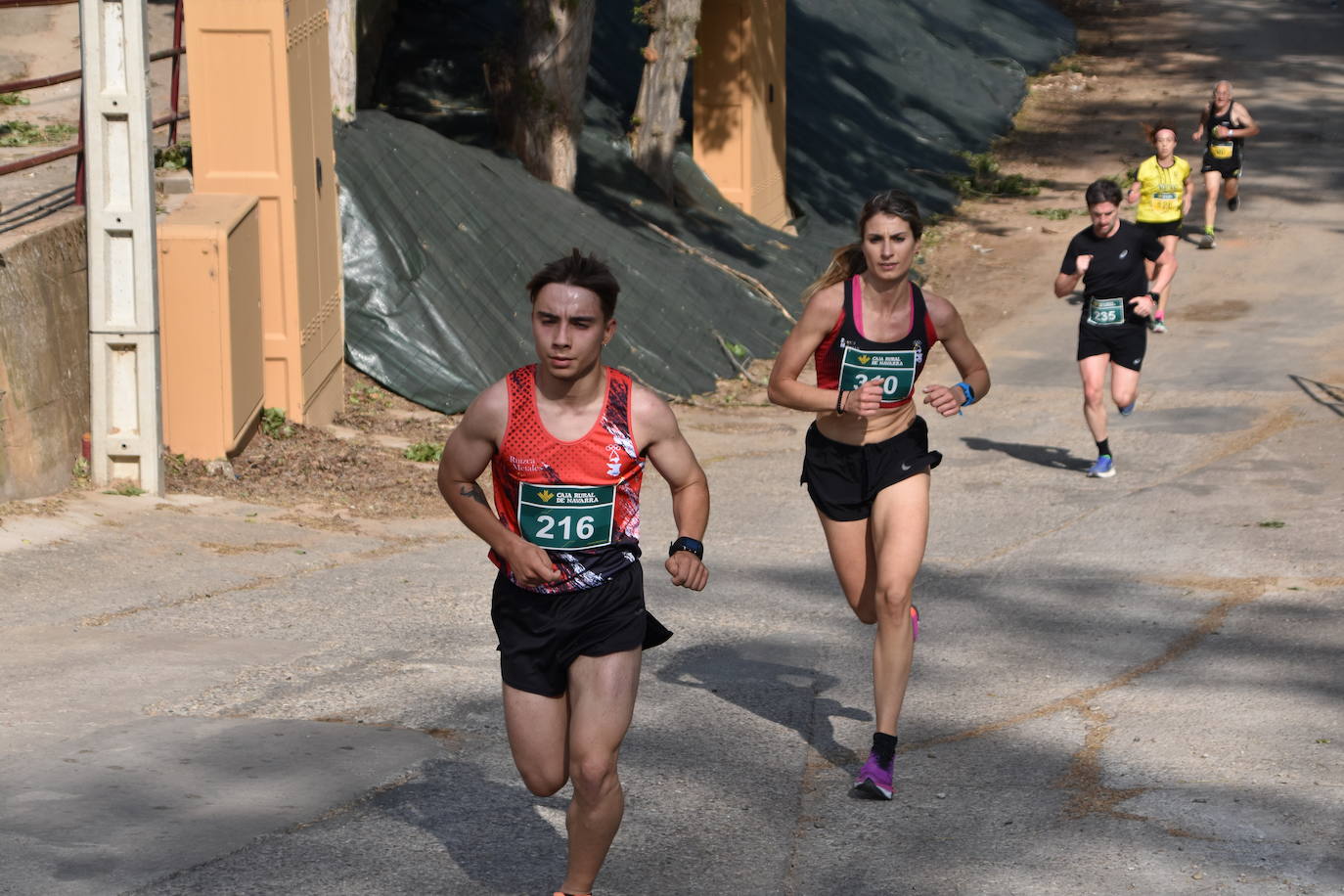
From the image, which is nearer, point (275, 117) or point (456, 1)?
point (275, 117)

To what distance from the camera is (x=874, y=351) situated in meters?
6.16

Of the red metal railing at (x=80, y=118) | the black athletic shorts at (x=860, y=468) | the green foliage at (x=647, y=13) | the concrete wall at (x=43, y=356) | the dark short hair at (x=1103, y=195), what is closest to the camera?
the black athletic shorts at (x=860, y=468)

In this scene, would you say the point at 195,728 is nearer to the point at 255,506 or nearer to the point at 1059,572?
the point at 255,506

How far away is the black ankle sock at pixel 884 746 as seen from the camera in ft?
19.2

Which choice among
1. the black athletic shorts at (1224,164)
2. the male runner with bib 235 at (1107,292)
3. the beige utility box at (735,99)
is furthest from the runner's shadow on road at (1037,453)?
the black athletic shorts at (1224,164)

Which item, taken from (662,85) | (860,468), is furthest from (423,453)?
(662,85)

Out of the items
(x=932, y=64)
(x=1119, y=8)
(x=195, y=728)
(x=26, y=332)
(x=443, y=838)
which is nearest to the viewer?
(x=443, y=838)

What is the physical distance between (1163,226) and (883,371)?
1214 cm

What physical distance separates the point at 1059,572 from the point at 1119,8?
90.2 ft

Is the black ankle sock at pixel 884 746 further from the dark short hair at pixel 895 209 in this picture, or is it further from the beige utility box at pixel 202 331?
the beige utility box at pixel 202 331

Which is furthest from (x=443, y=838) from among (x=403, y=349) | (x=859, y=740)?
(x=403, y=349)

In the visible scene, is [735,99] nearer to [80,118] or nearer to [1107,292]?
[1107,292]

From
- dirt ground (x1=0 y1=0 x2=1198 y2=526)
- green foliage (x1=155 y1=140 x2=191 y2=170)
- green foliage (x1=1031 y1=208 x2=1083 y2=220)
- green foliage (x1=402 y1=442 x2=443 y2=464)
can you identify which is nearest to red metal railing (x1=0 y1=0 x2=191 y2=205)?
green foliage (x1=155 y1=140 x2=191 y2=170)

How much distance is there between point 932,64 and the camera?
26984 mm
